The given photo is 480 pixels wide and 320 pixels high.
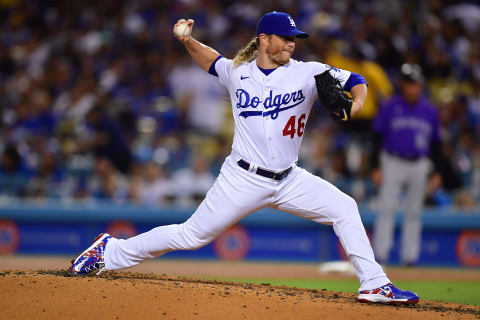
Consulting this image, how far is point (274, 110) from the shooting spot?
5.02 meters

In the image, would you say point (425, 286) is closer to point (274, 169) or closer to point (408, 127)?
point (408, 127)

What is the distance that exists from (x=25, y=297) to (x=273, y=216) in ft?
19.3

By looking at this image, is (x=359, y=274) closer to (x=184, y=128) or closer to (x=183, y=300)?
(x=183, y=300)

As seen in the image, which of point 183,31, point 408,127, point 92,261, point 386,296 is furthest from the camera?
point 408,127

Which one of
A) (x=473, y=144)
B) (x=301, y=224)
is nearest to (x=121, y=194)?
(x=301, y=224)

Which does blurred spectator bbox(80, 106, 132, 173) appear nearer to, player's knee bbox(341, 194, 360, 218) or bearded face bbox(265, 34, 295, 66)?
bearded face bbox(265, 34, 295, 66)

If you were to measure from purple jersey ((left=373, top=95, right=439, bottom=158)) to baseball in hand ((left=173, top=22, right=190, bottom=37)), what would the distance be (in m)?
4.40

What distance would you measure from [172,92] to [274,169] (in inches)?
303

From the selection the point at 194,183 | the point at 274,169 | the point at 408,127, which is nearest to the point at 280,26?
the point at 274,169

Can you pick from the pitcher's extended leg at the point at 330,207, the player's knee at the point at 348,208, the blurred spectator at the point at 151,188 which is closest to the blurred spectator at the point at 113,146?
the blurred spectator at the point at 151,188

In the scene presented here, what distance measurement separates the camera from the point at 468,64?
12.7 meters

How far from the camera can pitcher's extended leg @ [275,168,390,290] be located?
5.06 m

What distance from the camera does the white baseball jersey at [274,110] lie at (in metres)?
5.02

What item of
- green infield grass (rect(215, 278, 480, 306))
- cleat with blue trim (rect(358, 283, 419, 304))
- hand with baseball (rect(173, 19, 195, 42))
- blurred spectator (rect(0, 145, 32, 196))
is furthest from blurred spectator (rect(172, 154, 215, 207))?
cleat with blue trim (rect(358, 283, 419, 304))
